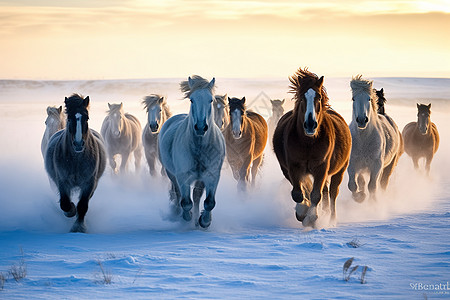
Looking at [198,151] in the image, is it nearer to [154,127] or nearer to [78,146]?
[78,146]

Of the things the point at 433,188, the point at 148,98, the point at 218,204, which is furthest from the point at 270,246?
the point at 433,188

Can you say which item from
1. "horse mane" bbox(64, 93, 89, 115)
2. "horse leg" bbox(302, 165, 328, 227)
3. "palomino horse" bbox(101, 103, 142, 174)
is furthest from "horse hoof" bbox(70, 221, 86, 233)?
"palomino horse" bbox(101, 103, 142, 174)

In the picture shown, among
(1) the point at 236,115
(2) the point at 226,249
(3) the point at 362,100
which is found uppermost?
(3) the point at 362,100

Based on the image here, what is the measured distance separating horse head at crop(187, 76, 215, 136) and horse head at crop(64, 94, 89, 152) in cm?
156

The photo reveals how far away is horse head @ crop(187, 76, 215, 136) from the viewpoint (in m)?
8.05

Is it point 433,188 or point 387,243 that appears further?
point 433,188

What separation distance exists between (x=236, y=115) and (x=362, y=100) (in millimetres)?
3098

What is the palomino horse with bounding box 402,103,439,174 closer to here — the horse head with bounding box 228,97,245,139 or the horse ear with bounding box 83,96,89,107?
the horse head with bounding box 228,97,245,139

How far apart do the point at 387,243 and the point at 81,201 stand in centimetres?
447

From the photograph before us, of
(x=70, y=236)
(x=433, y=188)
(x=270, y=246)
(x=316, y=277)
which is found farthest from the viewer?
(x=433, y=188)

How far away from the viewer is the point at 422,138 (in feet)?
55.5

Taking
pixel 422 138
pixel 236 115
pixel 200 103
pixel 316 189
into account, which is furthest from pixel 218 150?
pixel 422 138

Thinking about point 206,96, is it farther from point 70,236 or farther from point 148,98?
point 148,98

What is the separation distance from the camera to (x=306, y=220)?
8.81 metres
